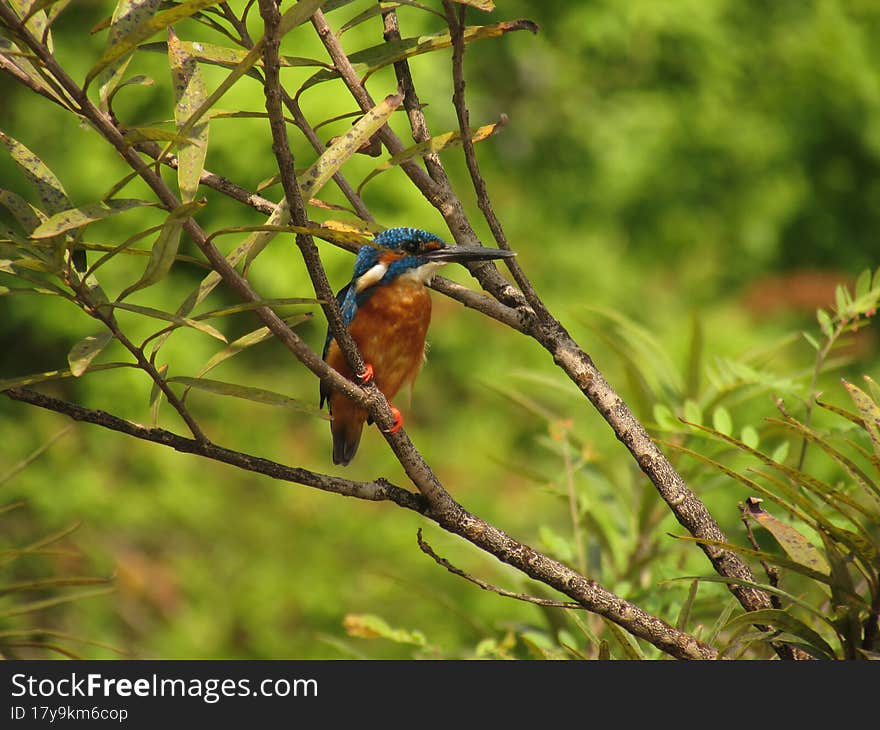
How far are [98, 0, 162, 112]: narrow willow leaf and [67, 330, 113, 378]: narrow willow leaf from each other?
0.18 meters

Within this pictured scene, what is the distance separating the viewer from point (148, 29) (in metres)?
0.78

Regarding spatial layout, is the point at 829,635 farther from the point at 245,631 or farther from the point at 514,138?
the point at 514,138

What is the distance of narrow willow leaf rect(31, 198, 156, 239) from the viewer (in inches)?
30.8

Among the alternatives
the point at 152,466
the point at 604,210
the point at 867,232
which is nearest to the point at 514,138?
the point at 604,210

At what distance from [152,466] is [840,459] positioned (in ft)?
12.8

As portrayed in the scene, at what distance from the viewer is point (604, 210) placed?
5398 millimetres

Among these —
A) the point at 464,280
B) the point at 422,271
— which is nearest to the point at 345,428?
the point at 422,271

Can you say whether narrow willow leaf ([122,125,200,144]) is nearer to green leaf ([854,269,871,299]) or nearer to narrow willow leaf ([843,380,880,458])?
narrow willow leaf ([843,380,880,458])

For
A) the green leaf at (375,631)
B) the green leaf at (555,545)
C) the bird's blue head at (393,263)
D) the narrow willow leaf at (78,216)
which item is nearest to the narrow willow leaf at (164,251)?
the narrow willow leaf at (78,216)

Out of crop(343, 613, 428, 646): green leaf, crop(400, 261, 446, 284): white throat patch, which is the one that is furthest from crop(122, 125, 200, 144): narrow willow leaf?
crop(400, 261, 446, 284): white throat patch

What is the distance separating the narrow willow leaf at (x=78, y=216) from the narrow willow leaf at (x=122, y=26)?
0.32 ft

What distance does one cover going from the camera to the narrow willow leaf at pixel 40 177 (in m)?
0.89

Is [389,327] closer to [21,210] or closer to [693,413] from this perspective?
[693,413]

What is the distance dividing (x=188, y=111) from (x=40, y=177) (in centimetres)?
13
